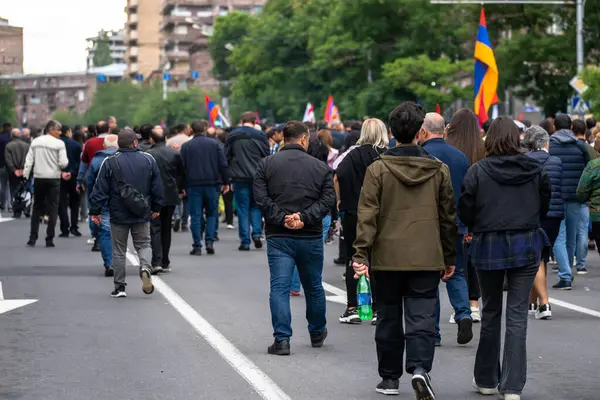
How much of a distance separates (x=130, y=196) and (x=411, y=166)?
6451 millimetres

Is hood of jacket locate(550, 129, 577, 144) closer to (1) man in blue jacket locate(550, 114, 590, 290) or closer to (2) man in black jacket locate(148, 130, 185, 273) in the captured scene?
(1) man in blue jacket locate(550, 114, 590, 290)

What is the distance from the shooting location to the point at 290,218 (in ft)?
35.2

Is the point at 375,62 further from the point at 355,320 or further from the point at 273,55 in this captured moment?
the point at 355,320

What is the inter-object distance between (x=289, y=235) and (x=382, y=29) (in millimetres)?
56147

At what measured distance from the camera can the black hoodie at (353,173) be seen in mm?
12273

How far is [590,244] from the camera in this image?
2181 cm

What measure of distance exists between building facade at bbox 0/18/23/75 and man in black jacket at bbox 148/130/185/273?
5928 millimetres

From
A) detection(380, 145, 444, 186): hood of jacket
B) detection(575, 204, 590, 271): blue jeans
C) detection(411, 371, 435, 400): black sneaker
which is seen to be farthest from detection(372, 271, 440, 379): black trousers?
detection(575, 204, 590, 271): blue jeans

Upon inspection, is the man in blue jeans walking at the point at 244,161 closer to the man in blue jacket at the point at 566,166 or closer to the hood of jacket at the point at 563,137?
the man in blue jacket at the point at 566,166

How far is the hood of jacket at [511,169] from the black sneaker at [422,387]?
4.31 ft

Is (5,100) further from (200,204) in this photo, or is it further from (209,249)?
(200,204)

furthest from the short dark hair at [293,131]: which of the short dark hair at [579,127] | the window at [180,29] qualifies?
the window at [180,29]

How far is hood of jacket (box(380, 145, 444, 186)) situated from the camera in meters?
8.73

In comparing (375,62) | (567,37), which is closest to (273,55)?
(375,62)
